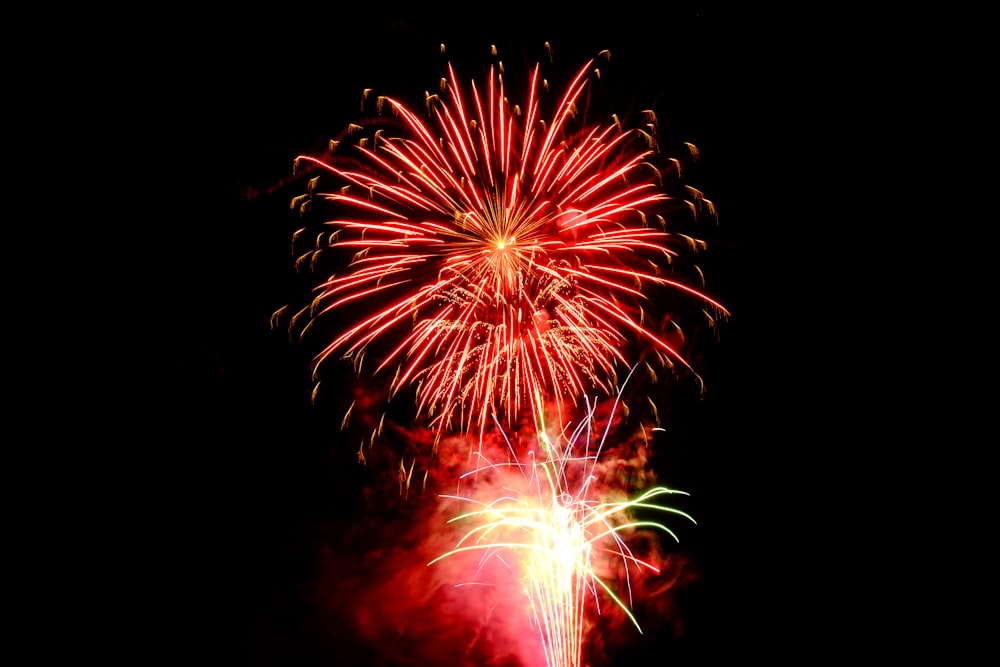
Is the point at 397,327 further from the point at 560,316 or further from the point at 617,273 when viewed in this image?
the point at 617,273

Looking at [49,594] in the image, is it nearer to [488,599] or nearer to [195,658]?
[195,658]

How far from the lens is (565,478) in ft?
27.0

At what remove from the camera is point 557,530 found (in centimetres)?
756

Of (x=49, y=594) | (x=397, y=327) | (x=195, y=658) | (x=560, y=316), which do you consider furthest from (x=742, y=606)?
(x=49, y=594)

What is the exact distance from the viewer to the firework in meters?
7.56

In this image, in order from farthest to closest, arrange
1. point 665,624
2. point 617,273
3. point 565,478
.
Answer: point 665,624 → point 565,478 → point 617,273

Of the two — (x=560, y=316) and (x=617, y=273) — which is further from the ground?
(x=617, y=273)

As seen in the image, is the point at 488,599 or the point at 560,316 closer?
→ the point at 560,316

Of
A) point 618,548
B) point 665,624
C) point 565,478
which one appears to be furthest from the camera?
point 665,624

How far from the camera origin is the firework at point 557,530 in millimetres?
7562

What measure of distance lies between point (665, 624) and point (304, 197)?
338 inches

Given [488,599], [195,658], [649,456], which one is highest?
[649,456]

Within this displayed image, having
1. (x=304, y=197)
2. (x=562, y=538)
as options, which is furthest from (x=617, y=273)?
(x=304, y=197)

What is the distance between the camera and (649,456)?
371 inches
